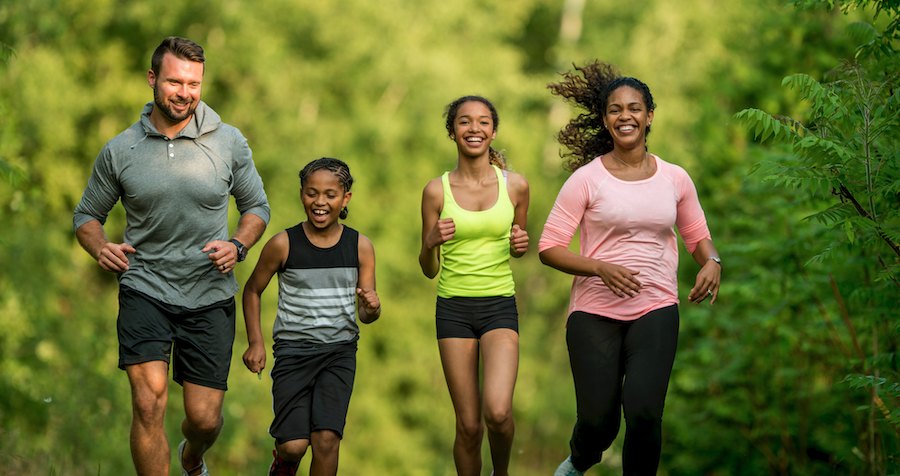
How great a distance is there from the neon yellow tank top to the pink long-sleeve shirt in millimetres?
393

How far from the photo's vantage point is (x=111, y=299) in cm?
1764

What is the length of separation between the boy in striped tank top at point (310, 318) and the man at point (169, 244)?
23 centimetres

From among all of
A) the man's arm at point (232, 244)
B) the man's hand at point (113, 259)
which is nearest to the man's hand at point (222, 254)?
the man's arm at point (232, 244)

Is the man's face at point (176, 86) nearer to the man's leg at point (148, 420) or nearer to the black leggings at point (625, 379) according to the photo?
the man's leg at point (148, 420)

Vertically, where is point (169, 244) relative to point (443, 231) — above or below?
below

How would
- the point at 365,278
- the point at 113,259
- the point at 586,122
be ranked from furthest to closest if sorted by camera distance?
the point at 586,122 → the point at 365,278 → the point at 113,259

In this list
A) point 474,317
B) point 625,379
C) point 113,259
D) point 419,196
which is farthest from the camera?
point 419,196

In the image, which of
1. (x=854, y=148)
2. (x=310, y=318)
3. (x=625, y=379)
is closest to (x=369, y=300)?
(x=310, y=318)

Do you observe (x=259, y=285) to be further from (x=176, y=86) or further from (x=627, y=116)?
(x=627, y=116)

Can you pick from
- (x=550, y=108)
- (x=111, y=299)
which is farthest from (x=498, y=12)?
(x=111, y=299)

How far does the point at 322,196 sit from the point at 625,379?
213 cm

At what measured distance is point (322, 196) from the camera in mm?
4977

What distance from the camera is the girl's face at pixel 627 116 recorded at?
4887mm

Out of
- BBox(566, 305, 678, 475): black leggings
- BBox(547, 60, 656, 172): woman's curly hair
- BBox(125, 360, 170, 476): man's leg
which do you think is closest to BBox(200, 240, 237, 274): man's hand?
BBox(125, 360, 170, 476): man's leg
